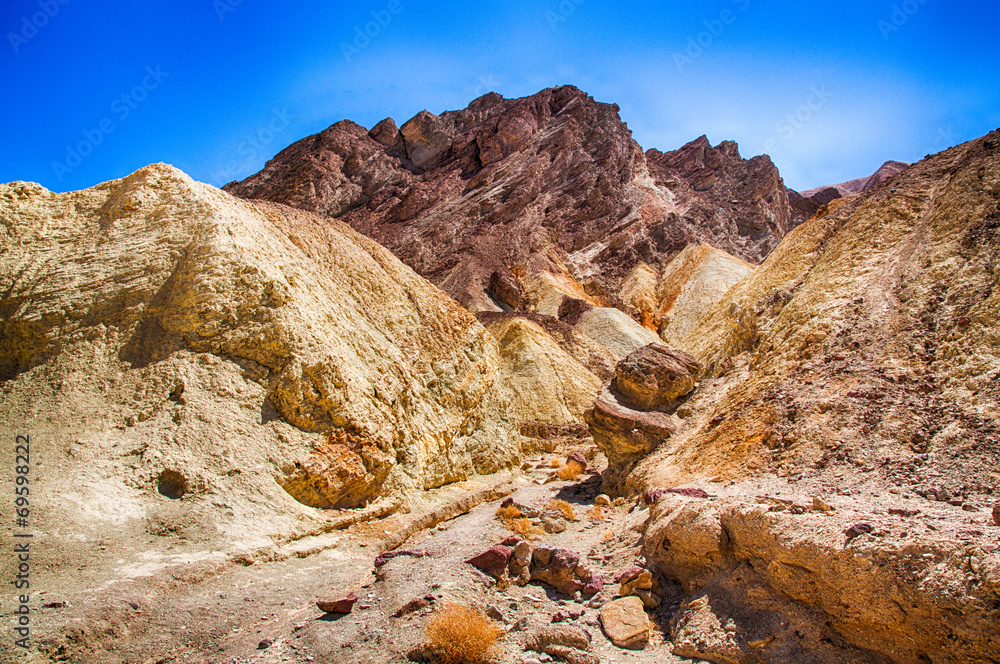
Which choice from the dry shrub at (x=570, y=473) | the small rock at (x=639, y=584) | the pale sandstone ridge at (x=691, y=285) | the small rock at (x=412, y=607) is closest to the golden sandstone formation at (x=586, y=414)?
the small rock at (x=639, y=584)

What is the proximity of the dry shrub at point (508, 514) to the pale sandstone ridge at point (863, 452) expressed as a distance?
3239 mm

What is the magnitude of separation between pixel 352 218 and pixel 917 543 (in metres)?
A: 54.8

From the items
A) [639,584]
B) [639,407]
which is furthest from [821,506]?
[639,407]

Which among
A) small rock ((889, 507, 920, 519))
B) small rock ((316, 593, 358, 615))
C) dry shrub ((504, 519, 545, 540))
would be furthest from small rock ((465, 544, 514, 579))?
small rock ((889, 507, 920, 519))

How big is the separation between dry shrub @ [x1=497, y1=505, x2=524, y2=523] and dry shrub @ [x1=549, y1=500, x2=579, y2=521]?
1.21 meters

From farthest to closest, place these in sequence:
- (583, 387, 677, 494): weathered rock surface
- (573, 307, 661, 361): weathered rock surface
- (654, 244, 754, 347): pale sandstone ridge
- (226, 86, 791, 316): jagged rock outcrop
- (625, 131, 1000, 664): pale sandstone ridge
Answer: (226, 86, 791, 316): jagged rock outcrop < (654, 244, 754, 347): pale sandstone ridge < (573, 307, 661, 361): weathered rock surface < (583, 387, 677, 494): weathered rock surface < (625, 131, 1000, 664): pale sandstone ridge

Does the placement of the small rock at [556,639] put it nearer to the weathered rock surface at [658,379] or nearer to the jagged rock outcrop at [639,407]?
the jagged rock outcrop at [639,407]

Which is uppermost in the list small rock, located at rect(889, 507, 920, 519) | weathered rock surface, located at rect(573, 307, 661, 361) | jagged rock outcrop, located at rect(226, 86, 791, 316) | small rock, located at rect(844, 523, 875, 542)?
jagged rock outcrop, located at rect(226, 86, 791, 316)

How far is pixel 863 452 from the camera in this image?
812 cm

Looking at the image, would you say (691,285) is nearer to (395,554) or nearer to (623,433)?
(623,433)

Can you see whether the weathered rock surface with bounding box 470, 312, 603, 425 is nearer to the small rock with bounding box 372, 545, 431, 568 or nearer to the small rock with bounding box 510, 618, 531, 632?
the small rock with bounding box 372, 545, 431, 568

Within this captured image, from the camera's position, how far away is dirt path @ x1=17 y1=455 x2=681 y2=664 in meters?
5.48

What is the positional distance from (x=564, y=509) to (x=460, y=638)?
7251 mm

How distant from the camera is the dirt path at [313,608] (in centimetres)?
548
